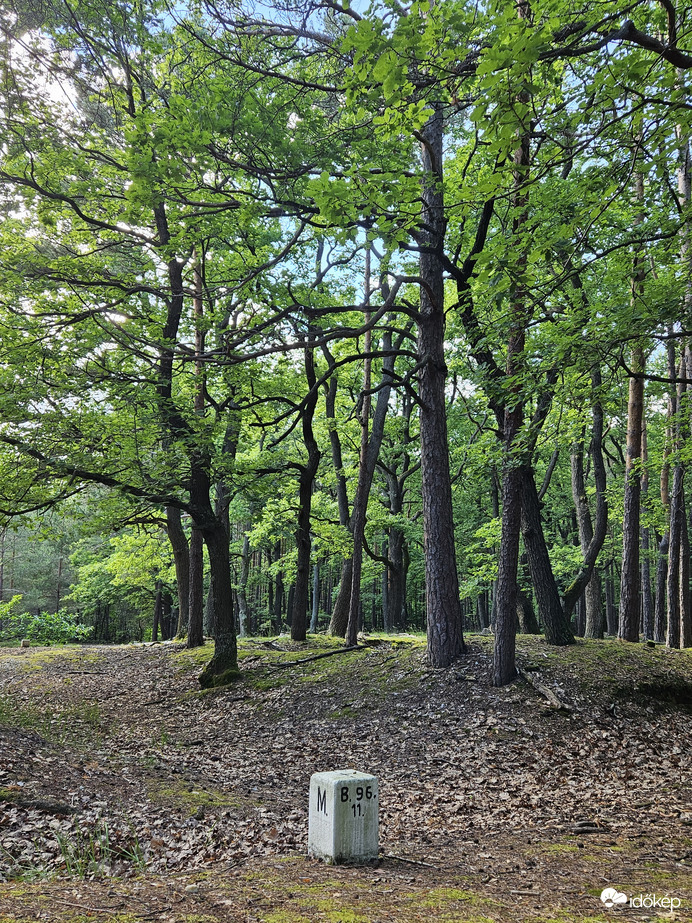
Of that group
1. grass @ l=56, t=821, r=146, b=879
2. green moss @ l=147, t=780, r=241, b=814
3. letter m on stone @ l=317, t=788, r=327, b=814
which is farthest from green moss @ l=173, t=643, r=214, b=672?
letter m on stone @ l=317, t=788, r=327, b=814

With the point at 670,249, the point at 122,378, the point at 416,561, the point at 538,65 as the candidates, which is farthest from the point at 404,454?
the point at 538,65

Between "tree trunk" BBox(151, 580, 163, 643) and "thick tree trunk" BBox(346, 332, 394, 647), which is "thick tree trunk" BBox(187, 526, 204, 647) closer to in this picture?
"thick tree trunk" BBox(346, 332, 394, 647)

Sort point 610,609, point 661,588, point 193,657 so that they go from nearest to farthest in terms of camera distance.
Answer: point 193,657, point 661,588, point 610,609

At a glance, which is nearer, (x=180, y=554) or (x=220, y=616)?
(x=220, y=616)

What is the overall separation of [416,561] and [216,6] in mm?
28791

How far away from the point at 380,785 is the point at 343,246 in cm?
797

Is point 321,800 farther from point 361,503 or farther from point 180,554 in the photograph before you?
point 180,554

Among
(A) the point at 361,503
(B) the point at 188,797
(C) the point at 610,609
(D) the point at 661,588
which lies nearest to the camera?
(B) the point at 188,797

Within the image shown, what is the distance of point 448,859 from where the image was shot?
4.46 m

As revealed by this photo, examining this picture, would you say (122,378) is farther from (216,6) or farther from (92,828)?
(92,828)

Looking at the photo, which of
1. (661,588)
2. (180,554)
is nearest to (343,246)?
(180,554)

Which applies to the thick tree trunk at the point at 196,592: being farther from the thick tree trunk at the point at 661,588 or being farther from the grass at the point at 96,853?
the thick tree trunk at the point at 661,588

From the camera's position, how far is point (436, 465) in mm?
9945

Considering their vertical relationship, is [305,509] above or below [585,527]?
above
